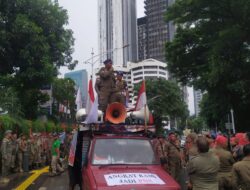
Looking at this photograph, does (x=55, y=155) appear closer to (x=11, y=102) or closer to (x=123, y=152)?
(x=123, y=152)

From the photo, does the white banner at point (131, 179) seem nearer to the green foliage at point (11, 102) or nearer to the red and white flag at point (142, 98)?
the red and white flag at point (142, 98)

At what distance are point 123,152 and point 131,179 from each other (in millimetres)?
1134

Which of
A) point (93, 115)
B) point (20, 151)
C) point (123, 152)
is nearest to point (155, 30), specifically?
point (20, 151)

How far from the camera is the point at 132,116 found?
10.0 metres

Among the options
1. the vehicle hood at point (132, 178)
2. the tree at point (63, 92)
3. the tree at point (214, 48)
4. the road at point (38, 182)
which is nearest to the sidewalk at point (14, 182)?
the road at point (38, 182)

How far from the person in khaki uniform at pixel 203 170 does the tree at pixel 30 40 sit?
19155 millimetres

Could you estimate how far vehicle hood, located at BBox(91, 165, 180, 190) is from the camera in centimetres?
698

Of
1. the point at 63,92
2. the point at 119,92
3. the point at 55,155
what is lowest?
the point at 55,155

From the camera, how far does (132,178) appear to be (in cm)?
731

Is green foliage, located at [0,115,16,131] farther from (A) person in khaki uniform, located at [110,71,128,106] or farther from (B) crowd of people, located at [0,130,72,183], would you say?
(A) person in khaki uniform, located at [110,71,128,106]

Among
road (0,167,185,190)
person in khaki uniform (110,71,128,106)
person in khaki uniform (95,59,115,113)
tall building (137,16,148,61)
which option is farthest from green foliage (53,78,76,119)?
tall building (137,16,148,61)

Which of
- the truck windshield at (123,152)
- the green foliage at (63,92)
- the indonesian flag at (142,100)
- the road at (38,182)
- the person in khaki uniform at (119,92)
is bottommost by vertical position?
the road at (38,182)

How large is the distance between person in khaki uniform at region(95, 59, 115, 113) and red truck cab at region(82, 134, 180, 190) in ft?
8.50

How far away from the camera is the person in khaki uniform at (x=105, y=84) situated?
37.0ft
